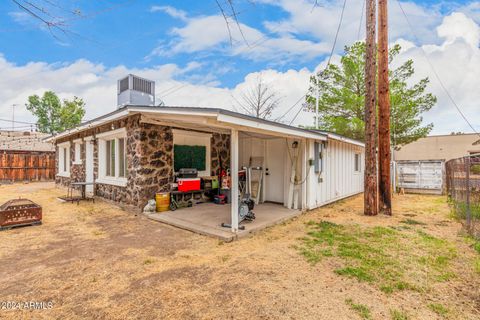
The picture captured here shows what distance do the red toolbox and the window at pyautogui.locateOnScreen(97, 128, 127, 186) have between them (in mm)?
1545

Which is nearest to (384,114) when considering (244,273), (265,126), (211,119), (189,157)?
(265,126)

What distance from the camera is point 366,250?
157 inches

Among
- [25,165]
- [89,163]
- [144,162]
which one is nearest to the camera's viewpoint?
[144,162]

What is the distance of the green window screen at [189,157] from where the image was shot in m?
7.16

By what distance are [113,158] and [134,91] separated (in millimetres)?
2208

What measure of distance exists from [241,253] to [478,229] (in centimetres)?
493

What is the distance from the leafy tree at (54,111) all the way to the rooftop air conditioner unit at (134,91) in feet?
62.0

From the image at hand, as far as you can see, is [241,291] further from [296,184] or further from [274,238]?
[296,184]

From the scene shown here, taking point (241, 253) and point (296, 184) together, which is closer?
point (241, 253)

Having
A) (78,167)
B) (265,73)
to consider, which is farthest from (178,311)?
(265,73)

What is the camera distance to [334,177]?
859 centimetres

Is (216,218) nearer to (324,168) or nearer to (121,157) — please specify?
(121,157)

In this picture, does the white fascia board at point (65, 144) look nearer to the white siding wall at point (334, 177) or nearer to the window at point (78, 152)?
the window at point (78, 152)

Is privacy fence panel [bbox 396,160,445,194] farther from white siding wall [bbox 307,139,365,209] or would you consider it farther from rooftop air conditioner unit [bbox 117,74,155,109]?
rooftop air conditioner unit [bbox 117,74,155,109]
